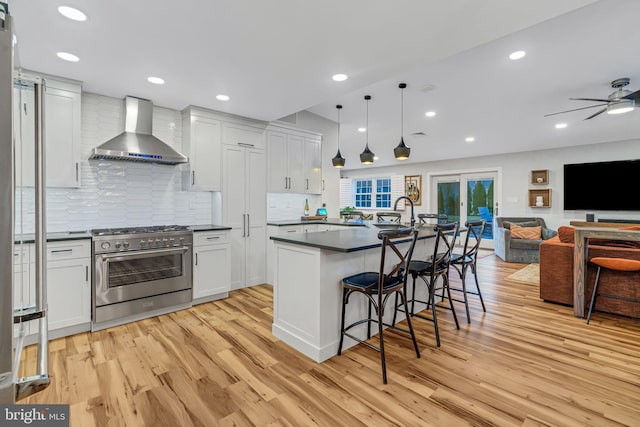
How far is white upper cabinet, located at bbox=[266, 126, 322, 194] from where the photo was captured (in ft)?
15.2

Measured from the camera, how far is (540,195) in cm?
725

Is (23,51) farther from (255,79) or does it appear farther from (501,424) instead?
(501,424)

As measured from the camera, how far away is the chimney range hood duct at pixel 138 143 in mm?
3151

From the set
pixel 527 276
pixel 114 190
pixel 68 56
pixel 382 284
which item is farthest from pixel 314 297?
pixel 527 276

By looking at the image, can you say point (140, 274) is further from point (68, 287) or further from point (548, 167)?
point (548, 167)

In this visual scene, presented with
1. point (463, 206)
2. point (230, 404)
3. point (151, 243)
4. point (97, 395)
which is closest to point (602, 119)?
point (463, 206)

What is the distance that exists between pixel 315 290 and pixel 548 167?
299 inches

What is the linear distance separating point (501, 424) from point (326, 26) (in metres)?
2.69

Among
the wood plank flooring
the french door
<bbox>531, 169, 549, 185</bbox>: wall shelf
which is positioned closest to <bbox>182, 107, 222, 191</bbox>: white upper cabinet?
the wood plank flooring

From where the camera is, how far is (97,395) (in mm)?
1913

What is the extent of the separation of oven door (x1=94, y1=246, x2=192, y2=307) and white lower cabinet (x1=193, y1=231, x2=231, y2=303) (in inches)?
4.7

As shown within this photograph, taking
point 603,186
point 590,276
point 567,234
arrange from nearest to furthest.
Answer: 1. point 590,276
2. point 567,234
3. point 603,186

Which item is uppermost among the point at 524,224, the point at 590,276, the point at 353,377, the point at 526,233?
the point at 524,224

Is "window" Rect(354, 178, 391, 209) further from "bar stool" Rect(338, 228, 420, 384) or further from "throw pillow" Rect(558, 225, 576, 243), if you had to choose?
"bar stool" Rect(338, 228, 420, 384)
